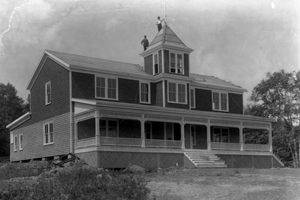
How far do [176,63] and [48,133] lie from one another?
10519mm

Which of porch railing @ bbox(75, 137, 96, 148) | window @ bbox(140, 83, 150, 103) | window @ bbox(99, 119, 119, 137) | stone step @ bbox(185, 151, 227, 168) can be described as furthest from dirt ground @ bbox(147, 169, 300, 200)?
window @ bbox(140, 83, 150, 103)

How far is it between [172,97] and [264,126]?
307 inches

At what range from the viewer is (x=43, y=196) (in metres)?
12.1

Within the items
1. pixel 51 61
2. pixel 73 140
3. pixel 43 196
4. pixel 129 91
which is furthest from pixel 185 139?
pixel 43 196

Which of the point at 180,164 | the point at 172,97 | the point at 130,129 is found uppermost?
the point at 172,97

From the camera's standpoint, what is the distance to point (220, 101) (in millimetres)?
37531

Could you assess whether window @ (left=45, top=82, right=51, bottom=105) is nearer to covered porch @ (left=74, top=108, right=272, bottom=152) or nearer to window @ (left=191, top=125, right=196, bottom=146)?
covered porch @ (left=74, top=108, right=272, bottom=152)

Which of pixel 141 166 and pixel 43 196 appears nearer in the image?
pixel 43 196

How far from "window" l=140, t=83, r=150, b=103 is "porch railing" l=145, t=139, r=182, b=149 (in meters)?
4.41

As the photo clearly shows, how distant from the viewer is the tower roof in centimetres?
3308

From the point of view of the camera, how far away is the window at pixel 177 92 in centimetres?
3316

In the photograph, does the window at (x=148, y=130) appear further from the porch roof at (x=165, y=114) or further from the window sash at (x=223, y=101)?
the window sash at (x=223, y=101)

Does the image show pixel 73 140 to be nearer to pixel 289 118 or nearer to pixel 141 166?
pixel 141 166

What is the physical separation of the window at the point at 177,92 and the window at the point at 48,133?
343 inches
